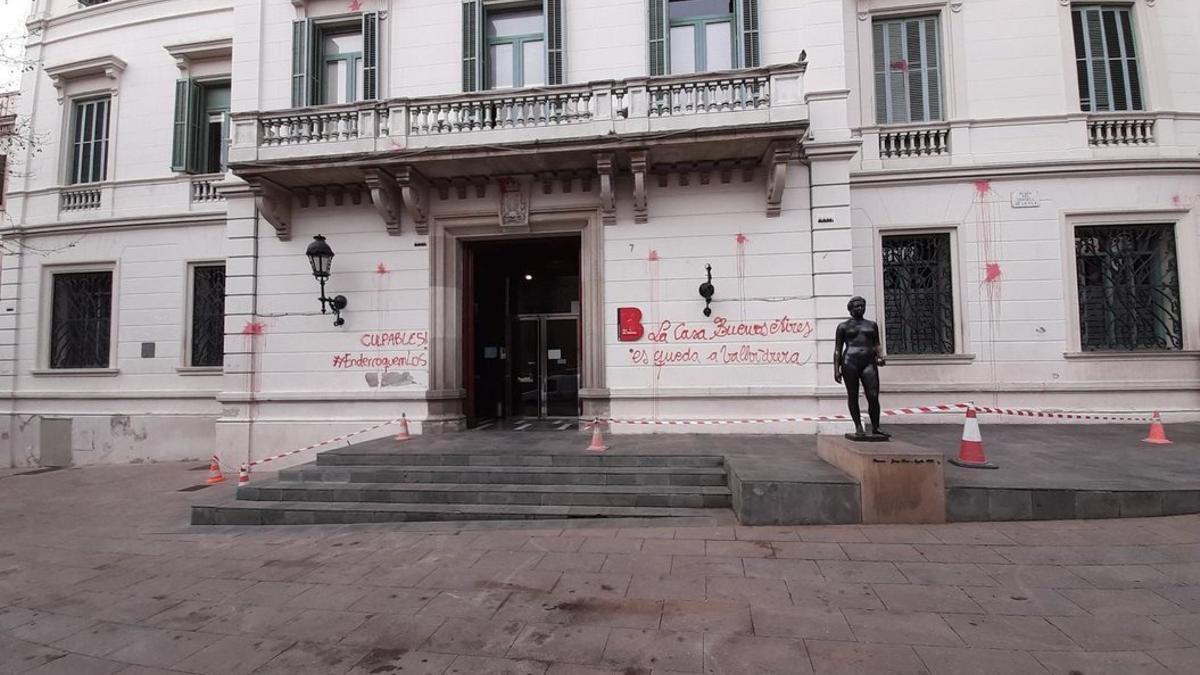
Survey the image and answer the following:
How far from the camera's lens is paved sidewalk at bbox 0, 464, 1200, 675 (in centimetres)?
344

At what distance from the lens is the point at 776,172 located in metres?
9.33

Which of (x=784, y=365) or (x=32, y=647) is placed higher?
(x=784, y=365)

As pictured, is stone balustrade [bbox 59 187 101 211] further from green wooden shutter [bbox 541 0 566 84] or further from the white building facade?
green wooden shutter [bbox 541 0 566 84]

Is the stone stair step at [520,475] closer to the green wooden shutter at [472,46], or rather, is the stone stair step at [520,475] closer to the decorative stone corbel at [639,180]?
the decorative stone corbel at [639,180]

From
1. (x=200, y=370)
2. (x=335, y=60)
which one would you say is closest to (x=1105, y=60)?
(x=335, y=60)

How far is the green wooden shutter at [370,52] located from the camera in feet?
36.8

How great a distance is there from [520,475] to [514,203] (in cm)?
551

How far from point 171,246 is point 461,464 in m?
10.4

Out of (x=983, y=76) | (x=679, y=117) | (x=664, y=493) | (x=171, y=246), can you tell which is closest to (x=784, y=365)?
(x=664, y=493)

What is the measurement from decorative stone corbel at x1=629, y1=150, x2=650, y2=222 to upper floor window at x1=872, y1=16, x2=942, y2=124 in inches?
230

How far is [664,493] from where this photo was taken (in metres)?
6.83

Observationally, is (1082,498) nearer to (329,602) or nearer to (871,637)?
(871,637)

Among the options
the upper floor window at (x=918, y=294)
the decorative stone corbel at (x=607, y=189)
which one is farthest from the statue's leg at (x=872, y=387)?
the decorative stone corbel at (x=607, y=189)

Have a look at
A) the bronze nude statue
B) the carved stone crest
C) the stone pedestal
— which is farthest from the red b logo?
the stone pedestal
